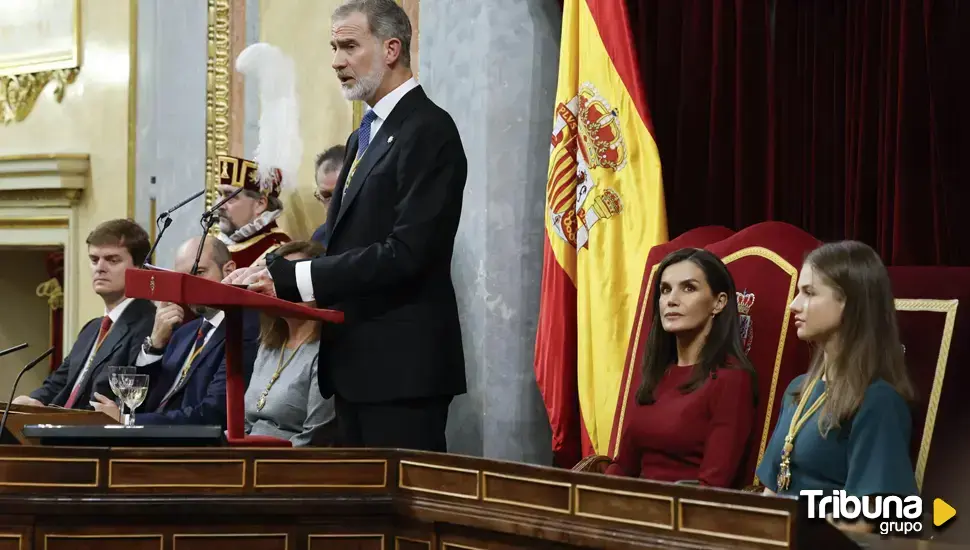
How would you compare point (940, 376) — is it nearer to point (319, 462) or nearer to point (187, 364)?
point (319, 462)

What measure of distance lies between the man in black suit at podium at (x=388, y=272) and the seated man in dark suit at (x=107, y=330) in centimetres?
171

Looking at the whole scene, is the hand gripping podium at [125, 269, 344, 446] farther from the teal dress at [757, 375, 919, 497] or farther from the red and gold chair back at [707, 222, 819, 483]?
the red and gold chair back at [707, 222, 819, 483]

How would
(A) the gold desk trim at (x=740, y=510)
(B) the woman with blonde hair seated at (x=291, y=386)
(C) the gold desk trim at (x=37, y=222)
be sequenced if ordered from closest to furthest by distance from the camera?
(A) the gold desk trim at (x=740, y=510) < (B) the woman with blonde hair seated at (x=291, y=386) < (C) the gold desk trim at (x=37, y=222)

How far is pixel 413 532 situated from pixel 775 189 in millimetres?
1951

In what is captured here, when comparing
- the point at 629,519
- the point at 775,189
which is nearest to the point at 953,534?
the point at 629,519

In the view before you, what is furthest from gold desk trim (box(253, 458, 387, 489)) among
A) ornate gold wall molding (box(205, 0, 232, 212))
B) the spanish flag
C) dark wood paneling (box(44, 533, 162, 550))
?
ornate gold wall molding (box(205, 0, 232, 212))

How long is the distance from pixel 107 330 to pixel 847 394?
9.48 ft

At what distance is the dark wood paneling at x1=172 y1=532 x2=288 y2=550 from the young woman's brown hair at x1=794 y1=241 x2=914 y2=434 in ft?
3.66

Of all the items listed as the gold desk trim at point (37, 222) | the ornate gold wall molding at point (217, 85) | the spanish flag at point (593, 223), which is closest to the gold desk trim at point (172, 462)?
the spanish flag at point (593, 223)

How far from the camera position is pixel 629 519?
2041 mm

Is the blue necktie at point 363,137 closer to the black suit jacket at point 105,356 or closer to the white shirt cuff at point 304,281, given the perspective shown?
the white shirt cuff at point 304,281

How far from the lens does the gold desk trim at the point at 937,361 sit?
A: 2773 mm

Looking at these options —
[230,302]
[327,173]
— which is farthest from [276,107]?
[230,302]

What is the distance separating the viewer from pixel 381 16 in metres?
2.98
